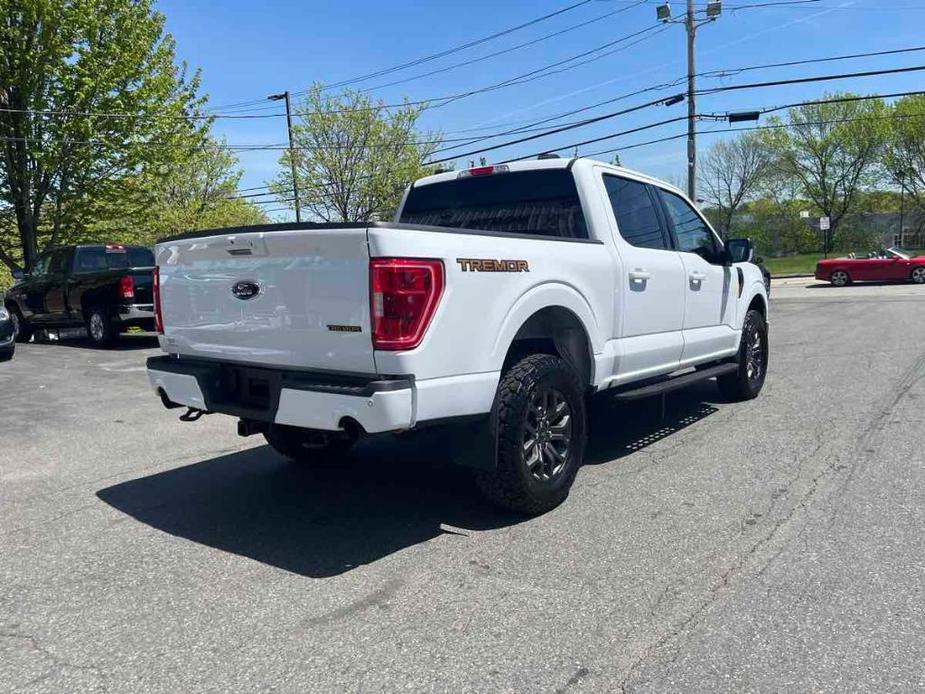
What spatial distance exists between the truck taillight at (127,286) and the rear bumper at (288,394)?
8802 millimetres

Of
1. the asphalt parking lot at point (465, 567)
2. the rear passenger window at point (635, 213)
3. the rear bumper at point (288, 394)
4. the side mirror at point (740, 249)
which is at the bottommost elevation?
the asphalt parking lot at point (465, 567)

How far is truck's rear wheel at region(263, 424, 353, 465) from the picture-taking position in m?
5.10

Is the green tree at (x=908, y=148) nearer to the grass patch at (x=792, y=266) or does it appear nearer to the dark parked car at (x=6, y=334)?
the grass patch at (x=792, y=266)

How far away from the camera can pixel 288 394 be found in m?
3.64

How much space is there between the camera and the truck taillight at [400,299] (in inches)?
132

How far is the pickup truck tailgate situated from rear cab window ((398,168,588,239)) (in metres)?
1.58

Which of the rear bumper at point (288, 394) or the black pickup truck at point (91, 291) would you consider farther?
the black pickup truck at point (91, 291)

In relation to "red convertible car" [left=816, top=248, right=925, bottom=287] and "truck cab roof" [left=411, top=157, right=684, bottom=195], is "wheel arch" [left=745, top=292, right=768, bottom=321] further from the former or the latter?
"red convertible car" [left=816, top=248, right=925, bottom=287]

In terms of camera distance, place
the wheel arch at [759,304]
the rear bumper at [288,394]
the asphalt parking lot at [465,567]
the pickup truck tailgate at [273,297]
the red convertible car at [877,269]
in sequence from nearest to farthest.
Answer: the asphalt parking lot at [465,567] → the rear bumper at [288,394] → the pickup truck tailgate at [273,297] → the wheel arch at [759,304] → the red convertible car at [877,269]

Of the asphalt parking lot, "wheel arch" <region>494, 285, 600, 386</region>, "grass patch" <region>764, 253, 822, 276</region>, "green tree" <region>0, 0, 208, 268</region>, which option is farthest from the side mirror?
"grass patch" <region>764, 253, 822, 276</region>

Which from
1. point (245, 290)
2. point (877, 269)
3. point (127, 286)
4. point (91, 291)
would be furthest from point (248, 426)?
point (877, 269)

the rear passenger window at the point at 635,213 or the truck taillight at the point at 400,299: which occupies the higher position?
the rear passenger window at the point at 635,213

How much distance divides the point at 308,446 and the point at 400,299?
2307mm

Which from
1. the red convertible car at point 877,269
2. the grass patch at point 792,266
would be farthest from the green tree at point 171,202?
the grass patch at point 792,266
